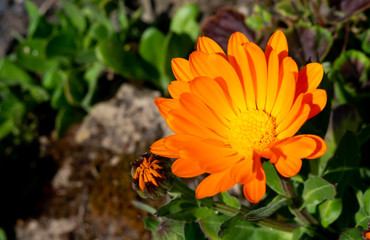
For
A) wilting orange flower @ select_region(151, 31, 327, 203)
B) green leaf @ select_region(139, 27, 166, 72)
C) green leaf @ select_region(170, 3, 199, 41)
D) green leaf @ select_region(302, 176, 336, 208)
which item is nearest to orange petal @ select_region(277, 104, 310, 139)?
wilting orange flower @ select_region(151, 31, 327, 203)

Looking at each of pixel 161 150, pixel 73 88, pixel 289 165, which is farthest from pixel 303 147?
pixel 73 88

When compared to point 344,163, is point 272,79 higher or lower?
higher

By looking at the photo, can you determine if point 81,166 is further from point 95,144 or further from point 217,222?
point 217,222

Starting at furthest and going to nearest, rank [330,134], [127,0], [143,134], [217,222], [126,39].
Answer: [127,0], [126,39], [143,134], [330,134], [217,222]

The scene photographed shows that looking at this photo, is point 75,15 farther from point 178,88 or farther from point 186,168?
point 186,168

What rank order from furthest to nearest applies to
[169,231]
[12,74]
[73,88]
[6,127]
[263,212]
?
1. [12,74]
2. [6,127]
3. [73,88]
4. [169,231]
5. [263,212]

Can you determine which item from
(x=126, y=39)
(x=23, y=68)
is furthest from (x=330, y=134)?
(x=23, y=68)

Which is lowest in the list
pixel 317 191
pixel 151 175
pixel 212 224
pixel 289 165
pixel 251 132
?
pixel 212 224
